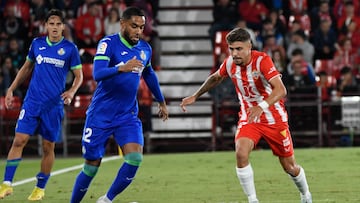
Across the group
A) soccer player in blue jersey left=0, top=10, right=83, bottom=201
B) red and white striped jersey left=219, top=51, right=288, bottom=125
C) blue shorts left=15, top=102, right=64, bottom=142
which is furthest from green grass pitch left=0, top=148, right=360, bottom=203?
red and white striped jersey left=219, top=51, right=288, bottom=125

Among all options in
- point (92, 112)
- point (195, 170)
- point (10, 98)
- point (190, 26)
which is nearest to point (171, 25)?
point (190, 26)

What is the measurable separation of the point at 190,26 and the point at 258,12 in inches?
77.5

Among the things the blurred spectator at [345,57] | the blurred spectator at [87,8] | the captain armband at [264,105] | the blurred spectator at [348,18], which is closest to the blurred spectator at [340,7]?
the blurred spectator at [348,18]

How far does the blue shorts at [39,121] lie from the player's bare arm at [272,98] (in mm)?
3663

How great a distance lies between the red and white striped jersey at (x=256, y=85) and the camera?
39.1 ft

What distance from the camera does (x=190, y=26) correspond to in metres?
28.3

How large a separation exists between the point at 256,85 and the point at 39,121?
3808mm

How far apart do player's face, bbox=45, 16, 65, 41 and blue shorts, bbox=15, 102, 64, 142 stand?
991 millimetres

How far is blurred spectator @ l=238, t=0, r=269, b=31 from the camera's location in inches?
1083

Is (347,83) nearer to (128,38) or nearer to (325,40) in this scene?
(325,40)

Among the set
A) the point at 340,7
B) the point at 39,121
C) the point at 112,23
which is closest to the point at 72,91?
the point at 39,121

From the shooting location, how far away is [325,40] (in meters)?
26.8

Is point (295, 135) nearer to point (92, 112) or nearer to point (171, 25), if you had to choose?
point (171, 25)

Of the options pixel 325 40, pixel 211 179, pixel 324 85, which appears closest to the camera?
pixel 211 179
